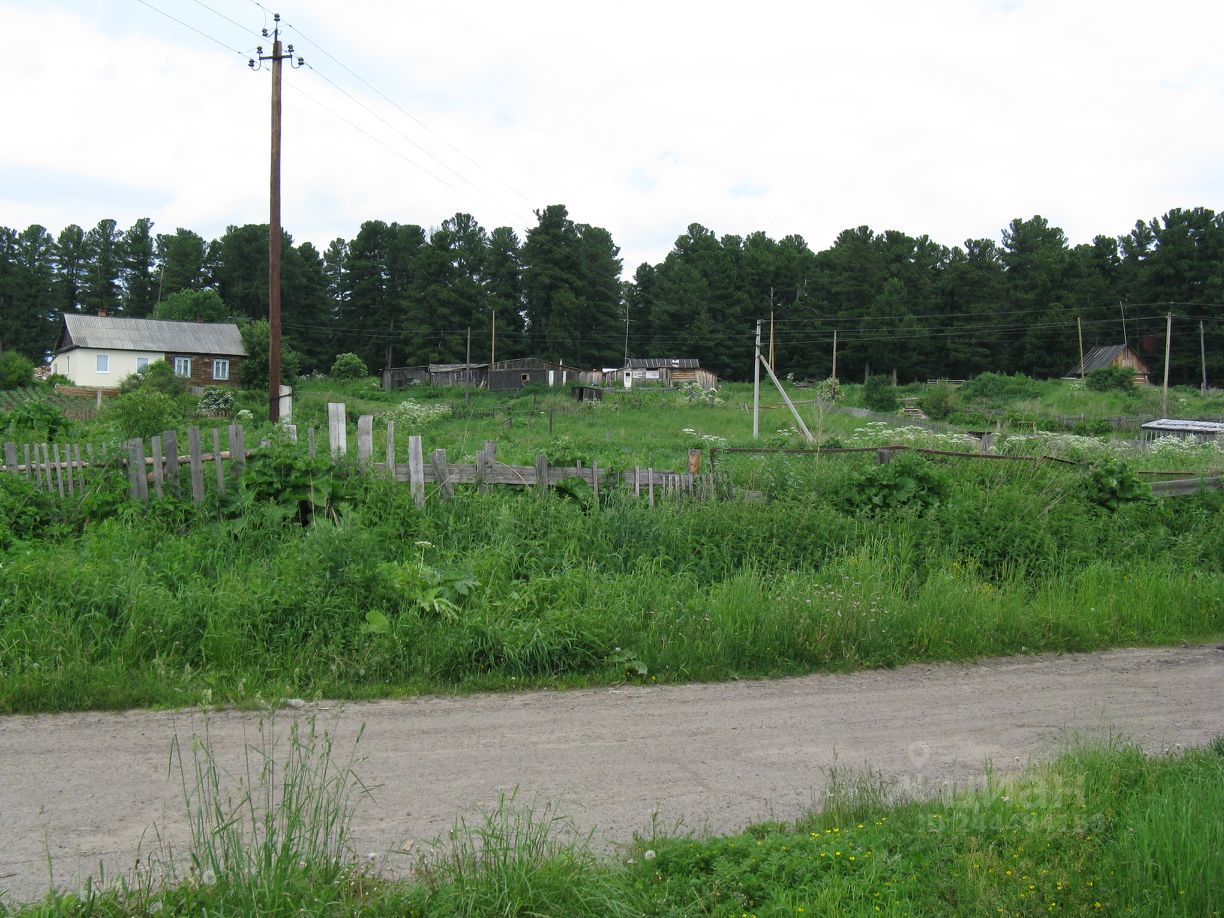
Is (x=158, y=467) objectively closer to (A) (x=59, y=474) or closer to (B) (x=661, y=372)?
(A) (x=59, y=474)

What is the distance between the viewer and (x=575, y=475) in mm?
11594

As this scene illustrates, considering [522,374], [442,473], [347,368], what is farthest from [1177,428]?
[347,368]

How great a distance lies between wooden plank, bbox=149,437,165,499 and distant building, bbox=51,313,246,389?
51.4 metres

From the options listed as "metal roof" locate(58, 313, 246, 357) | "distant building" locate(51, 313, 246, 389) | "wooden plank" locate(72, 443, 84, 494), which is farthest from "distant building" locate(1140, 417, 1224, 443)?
"metal roof" locate(58, 313, 246, 357)

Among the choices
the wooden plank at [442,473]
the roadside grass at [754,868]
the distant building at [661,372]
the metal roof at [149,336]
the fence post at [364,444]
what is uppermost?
the metal roof at [149,336]

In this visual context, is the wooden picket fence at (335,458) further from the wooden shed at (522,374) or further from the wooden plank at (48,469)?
the wooden shed at (522,374)

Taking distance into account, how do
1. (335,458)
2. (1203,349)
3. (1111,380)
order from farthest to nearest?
(1203,349)
(1111,380)
(335,458)

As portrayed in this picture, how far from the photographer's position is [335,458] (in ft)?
37.2

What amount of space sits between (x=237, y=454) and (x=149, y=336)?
56.4 meters

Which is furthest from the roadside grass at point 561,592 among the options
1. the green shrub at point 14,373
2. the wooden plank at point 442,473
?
the green shrub at point 14,373

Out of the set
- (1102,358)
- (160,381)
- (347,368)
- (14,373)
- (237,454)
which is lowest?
(237,454)

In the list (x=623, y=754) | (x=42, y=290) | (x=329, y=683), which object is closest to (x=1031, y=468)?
(x=623, y=754)

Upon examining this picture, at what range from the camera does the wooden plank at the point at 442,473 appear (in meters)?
11.2

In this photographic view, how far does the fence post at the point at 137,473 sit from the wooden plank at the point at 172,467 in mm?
247
